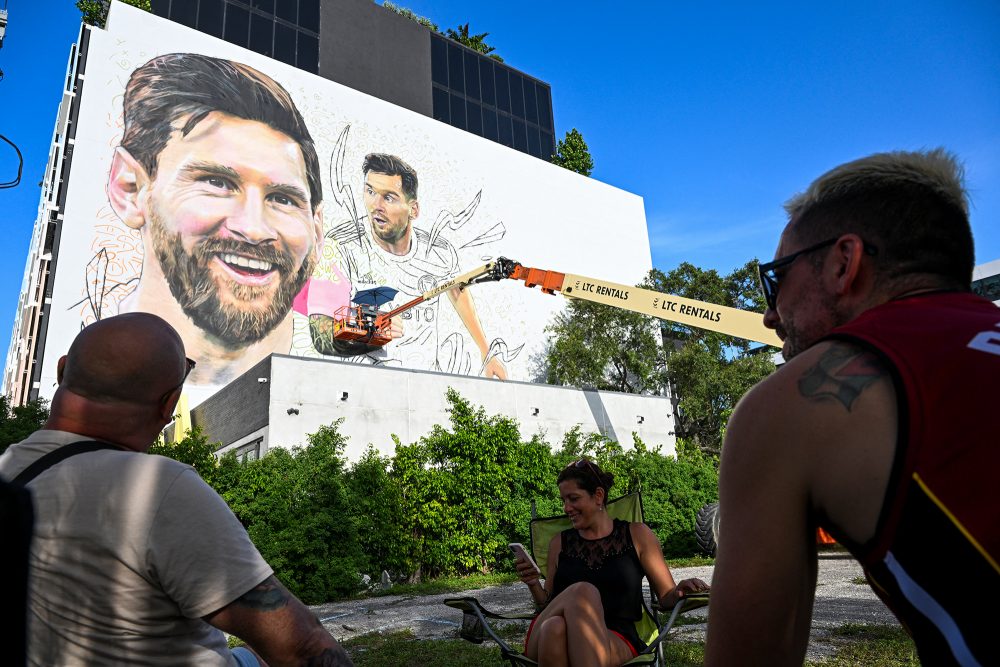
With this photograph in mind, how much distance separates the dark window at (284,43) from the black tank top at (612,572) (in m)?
31.6

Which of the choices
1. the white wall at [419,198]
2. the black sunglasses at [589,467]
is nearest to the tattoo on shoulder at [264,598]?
the black sunglasses at [589,467]

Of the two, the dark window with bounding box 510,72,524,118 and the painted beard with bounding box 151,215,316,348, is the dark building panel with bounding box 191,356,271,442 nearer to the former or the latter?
the painted beard with bounding box 151,215,316,348

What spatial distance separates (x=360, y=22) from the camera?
3388 cm

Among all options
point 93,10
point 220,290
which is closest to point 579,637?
point 220,290

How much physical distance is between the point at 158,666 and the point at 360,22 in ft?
121

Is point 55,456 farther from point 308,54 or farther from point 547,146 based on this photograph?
point 547,146

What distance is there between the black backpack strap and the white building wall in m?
13.7

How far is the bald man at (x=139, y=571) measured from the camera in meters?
1.57

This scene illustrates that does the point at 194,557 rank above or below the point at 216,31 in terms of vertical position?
below

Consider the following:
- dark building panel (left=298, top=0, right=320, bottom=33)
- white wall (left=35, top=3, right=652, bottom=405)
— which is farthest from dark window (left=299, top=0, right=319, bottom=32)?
white wall (left=35, top=3, right=652, bottom=405)

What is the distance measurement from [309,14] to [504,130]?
492 inches

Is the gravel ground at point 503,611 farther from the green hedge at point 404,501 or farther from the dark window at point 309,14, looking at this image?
the dark window at point 309,14

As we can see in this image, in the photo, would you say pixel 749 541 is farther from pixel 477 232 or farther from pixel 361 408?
pixel 477 232

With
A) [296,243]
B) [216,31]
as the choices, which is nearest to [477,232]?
[296,243]
